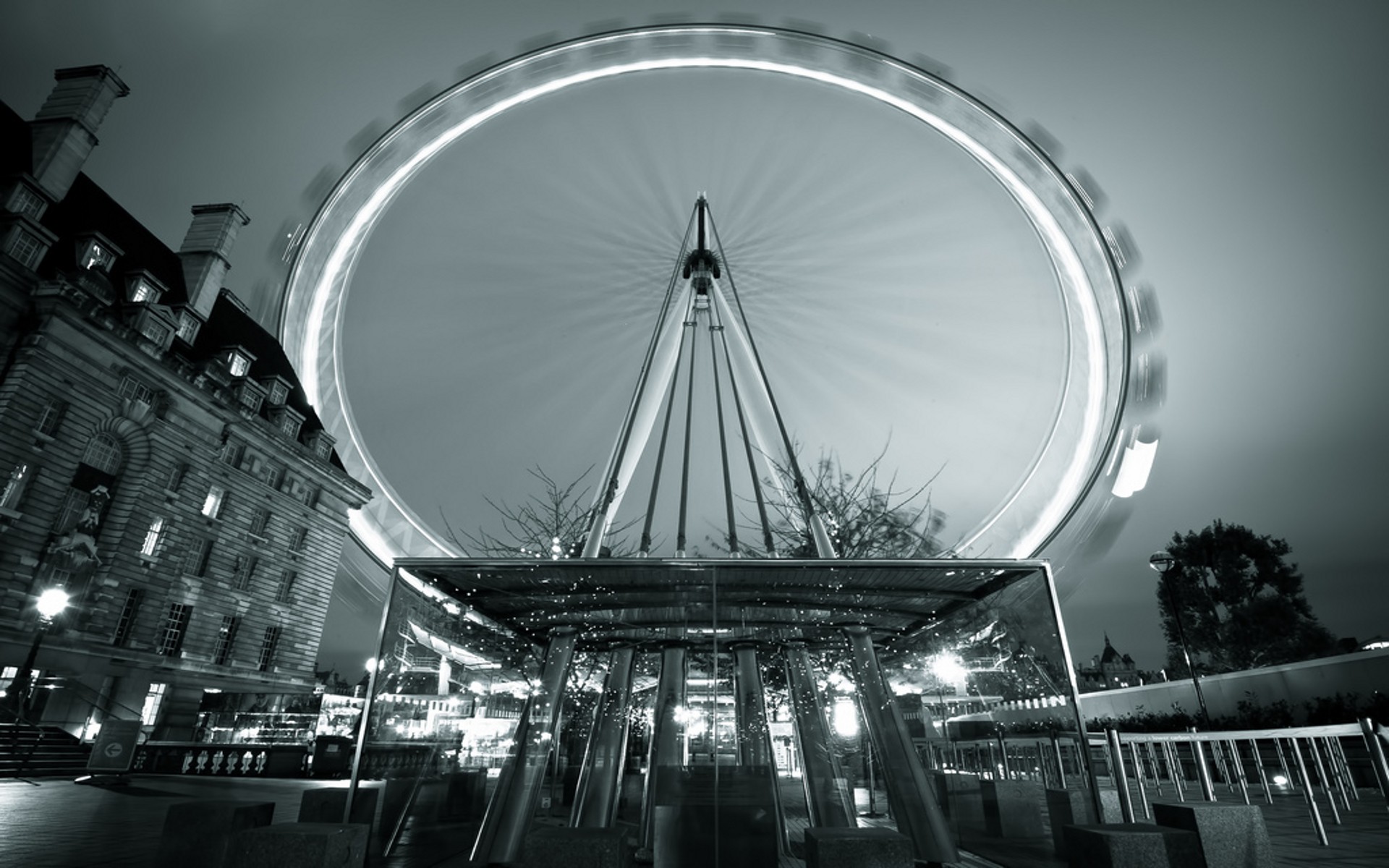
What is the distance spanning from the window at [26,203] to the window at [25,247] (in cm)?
78

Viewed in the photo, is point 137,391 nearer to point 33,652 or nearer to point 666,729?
point 33,652

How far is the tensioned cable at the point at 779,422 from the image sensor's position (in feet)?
27.8

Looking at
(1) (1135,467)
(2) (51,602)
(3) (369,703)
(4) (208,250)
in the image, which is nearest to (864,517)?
(1) (1135,467)

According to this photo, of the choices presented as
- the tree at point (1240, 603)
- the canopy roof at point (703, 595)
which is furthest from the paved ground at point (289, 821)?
the tree at point (1240, 603)

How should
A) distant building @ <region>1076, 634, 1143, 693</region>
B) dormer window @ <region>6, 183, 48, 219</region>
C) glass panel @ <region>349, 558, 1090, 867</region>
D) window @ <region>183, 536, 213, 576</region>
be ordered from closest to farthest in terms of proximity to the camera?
glass panel @ <region>349, 558, 1090, 867</region> → dormer window @ <region>6, 183, 48, 219</region> → window @ <region>183, 536, 213, 576</region> → distant building @ <region>1076, 634, 1143, 693</region>

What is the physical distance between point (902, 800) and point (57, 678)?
104 ft

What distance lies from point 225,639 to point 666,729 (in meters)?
34.8

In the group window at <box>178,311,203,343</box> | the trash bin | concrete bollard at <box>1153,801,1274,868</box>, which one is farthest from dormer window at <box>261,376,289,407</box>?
concrete bollard at <box>1153,801,1274,868</box>

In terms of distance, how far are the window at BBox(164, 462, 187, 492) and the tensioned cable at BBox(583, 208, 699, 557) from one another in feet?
93.2

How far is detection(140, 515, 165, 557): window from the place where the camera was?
2955 cm

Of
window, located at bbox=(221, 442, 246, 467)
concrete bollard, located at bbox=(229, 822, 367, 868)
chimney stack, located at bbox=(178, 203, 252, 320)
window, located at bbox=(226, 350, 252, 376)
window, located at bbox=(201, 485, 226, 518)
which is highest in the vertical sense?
chimney stack, located at bbox=(178, 203, 252, 320)

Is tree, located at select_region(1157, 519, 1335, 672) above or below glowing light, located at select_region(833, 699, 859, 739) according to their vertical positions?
above

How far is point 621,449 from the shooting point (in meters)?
10.1

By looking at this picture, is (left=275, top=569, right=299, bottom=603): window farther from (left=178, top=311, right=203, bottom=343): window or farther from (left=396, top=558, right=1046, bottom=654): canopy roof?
(left=396, top=558, right=1046, bottom=654): canopy roof
